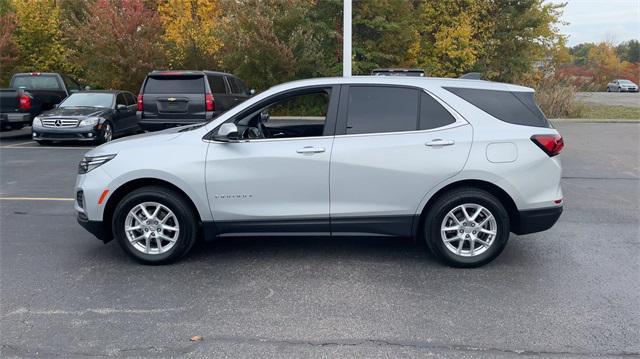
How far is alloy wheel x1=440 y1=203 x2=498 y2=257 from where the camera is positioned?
533 centimetres

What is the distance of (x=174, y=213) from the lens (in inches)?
213

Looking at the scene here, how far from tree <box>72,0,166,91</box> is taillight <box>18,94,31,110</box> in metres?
6.84

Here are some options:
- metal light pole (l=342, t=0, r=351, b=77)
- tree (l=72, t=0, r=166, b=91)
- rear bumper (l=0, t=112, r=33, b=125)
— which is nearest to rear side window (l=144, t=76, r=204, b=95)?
metal light pole (l=342, t=0, r=351, b=77)

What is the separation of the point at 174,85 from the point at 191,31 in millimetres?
13407

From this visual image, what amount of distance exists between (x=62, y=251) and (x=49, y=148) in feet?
31.9

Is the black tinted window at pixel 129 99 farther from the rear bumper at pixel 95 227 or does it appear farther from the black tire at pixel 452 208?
the black tire at pixel 452 208

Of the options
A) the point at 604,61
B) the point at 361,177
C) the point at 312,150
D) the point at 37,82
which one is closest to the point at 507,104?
the point at 361,177

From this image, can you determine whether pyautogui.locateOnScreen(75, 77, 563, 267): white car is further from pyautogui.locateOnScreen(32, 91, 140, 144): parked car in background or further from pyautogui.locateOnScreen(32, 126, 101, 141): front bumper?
pyautogui.locateOnScreen(32, 91, 140, 144): parked car in background

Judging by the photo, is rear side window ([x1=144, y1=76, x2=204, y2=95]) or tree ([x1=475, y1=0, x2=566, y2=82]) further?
tree ([x1=475, y1=0, x2=566, y2=82])

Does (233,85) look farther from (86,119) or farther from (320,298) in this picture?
(320,298)

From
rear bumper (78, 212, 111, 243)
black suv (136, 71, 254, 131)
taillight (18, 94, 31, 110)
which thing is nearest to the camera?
rear bumper (78, 212, 111, 243)

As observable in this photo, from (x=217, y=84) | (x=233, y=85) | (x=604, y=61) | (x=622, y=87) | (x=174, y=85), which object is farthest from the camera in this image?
(x=604, y=61)

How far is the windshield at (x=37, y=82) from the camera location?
18359mm

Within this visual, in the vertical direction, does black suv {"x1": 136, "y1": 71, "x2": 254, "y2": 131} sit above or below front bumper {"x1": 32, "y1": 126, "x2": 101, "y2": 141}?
above
